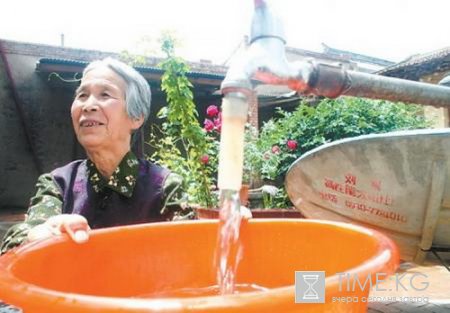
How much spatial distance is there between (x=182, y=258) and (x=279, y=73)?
0.50 meters

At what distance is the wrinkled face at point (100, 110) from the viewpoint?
1.33m

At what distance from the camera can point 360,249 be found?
70cm

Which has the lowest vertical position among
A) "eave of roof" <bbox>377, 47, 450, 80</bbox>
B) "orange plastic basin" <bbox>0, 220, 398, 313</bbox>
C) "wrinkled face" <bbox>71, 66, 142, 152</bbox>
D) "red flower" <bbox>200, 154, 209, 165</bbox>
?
"orange plastic basin" <bbox>0, 220, 398, 313</bbox>

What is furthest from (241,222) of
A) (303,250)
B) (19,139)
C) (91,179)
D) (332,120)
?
(19,139)

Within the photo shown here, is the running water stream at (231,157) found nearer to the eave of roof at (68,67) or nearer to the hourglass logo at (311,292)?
the hourglass logo at (311,292)

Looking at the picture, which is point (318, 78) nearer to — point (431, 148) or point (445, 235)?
point (431, 148)

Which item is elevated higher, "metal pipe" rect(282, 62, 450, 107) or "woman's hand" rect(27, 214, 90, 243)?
"metal pipe" rect(282, 62, 450, 107)

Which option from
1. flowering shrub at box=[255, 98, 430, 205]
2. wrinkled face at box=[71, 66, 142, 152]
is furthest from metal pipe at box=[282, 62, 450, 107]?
flowering shrub at box=[255, 98, 430, 205]

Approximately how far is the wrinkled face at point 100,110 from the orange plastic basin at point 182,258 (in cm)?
56

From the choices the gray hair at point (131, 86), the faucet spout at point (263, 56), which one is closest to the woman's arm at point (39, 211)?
the gray hair at point (131, 86)

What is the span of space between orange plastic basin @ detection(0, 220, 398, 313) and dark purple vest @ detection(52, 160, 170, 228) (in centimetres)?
50

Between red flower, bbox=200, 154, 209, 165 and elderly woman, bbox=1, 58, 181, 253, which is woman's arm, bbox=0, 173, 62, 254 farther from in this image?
red flower, bbox=200, 154, 209, 165

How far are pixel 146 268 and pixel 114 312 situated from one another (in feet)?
1.84

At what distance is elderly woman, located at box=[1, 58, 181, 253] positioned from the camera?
1.34 meters
